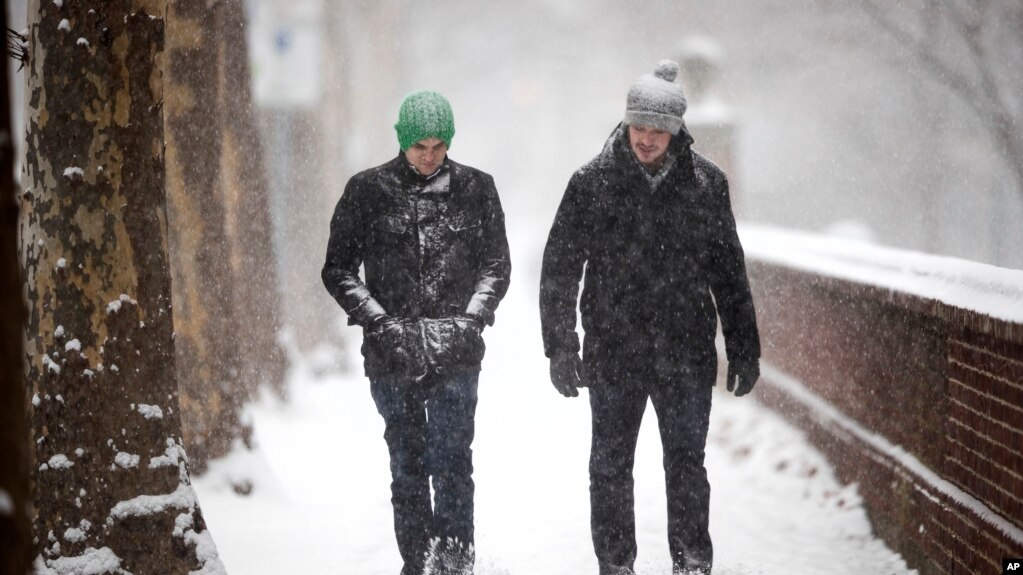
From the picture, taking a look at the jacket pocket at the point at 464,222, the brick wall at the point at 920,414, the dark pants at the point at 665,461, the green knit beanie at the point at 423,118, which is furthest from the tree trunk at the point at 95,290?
the brick wall at the point at 920,414

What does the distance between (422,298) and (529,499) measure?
269 cm

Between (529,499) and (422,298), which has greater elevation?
(422,298)

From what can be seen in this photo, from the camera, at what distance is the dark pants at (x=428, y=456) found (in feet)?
14.9

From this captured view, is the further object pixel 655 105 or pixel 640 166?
pixel 640 166

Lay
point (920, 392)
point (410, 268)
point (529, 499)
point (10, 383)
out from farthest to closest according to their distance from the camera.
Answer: point (529, 499), point (920, 392), point (410, 268), point (10, 383)

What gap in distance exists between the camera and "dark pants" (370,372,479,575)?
14.9 feet

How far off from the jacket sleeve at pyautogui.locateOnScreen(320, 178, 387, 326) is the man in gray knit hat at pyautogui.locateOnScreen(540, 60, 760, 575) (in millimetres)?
757

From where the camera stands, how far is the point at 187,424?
22.5ft

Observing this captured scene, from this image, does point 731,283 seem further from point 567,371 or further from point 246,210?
point 246,210

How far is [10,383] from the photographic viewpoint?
6.70ft

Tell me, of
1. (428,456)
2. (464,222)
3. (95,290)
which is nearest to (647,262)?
(464,222)

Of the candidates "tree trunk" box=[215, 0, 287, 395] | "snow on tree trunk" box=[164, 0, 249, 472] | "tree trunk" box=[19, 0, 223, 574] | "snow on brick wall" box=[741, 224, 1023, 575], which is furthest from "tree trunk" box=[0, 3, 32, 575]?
"tree trunk" box=[215, 0, 287, 395]

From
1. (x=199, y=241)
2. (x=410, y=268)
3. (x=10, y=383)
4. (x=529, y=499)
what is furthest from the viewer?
(x=199, y=241)

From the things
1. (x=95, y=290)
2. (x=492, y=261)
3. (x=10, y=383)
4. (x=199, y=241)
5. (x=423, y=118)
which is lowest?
(x=10, y=383)
